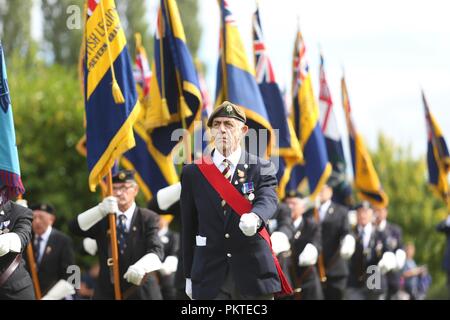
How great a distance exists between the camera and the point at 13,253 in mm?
7918

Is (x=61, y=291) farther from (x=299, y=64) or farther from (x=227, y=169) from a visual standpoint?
(x=299, y=64)

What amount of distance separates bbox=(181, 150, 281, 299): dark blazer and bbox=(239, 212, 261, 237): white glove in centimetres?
22

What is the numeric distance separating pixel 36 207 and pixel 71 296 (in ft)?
3.96

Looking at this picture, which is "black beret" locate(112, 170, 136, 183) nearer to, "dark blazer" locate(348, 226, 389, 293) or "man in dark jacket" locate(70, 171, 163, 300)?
"man in dark jacket" locate(70, 171, 163, 300)

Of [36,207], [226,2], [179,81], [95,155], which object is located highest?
[226,2]

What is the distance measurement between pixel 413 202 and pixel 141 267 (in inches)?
910

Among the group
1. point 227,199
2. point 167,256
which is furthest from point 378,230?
point 227,199

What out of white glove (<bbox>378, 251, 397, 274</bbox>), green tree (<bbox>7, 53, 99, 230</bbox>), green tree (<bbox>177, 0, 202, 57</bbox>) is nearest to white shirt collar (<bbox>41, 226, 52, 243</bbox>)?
white glove (<bbox>378, 251, 397, 274</bbox>)

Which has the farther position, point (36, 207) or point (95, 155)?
point (36, 207)

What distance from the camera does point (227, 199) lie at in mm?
6910

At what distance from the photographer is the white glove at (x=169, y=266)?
38.5 feet

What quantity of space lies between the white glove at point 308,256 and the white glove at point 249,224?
5213mm

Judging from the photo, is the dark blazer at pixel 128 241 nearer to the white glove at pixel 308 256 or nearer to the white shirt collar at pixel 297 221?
the white glove at pixel 308 256
